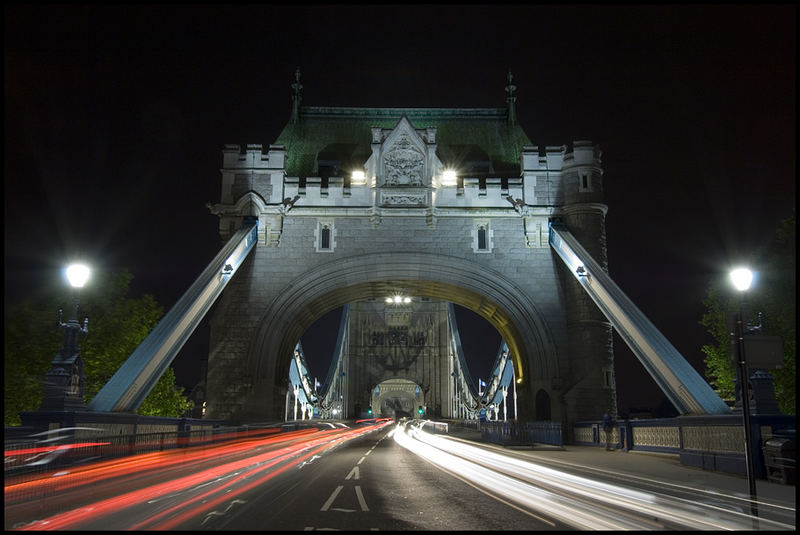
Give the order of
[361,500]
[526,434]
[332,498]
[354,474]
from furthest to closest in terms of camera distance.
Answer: [526,434]
[354,474]
[332,498]
[361,500]

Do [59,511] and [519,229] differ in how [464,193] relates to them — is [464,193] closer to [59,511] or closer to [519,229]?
[519,229]

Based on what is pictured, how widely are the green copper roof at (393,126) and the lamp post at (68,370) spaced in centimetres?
1717

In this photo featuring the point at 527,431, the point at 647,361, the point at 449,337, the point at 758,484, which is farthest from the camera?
the point at 449,337

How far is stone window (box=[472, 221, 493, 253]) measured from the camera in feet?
85.0

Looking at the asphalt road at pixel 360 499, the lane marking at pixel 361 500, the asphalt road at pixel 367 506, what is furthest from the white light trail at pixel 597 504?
the lane marking at pixel 361 500

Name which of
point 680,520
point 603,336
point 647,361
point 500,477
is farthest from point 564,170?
point 680,520

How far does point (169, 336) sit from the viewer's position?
19.7 meters

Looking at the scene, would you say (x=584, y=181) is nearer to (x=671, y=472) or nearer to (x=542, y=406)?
(x=542, y=406)

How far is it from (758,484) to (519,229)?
16242mm

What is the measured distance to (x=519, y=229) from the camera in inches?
1027

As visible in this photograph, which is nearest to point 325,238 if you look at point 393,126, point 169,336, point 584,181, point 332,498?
point 393,126

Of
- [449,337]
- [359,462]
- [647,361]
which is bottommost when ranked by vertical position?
[359,462]

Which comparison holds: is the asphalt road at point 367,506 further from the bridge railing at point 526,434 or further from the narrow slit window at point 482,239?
the narrow slit window at point 482,239

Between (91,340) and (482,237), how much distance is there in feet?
51.0
